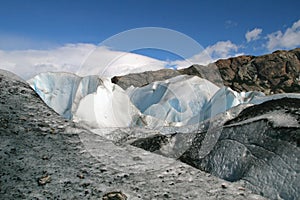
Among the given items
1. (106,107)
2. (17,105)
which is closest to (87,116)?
(106,107)

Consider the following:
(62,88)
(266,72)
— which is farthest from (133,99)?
(266,72)

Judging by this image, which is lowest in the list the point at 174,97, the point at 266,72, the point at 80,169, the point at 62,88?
the point at 80,169

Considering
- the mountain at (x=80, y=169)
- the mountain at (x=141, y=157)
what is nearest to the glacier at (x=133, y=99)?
the mountain at (x=141, y=157)

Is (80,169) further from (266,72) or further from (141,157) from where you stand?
(266,72)

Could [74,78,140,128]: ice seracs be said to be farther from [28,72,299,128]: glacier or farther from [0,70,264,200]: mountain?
[0,70,264,200]: mountain

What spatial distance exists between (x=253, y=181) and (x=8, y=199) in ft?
6.93

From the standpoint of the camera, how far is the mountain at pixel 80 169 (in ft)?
8.44

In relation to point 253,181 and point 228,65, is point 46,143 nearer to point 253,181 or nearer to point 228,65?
point 253,181

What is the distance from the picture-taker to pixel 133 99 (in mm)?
15000

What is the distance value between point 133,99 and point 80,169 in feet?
40.0

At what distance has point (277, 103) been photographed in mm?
4266

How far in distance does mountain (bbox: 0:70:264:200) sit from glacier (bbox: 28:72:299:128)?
5872 millimetres

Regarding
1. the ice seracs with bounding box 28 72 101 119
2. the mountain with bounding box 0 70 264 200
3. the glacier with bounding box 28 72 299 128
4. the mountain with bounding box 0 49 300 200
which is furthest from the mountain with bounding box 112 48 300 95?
the mountain with bounding box 0 70 264 200

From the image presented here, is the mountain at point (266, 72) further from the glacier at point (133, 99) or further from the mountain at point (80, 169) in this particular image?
the mountain at point (80, 169)
